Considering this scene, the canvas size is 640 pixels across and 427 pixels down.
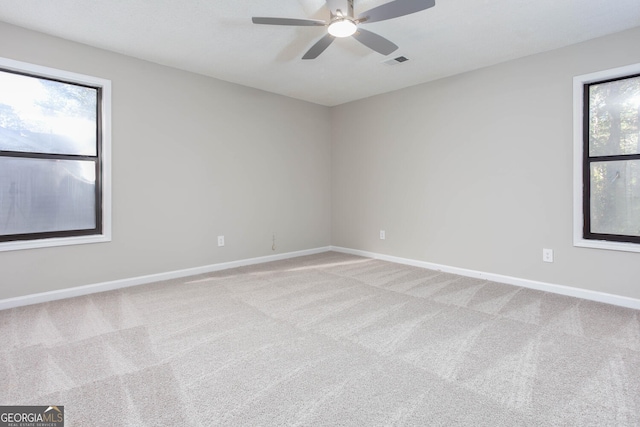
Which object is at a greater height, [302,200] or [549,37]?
[549,37]

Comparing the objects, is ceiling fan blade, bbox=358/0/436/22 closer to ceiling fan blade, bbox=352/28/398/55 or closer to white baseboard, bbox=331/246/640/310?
ceiling fan blade, bbox=352/28/398/55

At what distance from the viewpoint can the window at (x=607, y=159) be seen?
2.94m

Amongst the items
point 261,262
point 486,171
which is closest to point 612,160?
point 486,171

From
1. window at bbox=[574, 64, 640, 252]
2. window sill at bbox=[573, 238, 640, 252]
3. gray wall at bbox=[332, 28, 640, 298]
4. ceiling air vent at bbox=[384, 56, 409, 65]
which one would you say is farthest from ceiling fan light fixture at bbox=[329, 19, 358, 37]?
window sill at bbox=[573, 238, 640, 252]

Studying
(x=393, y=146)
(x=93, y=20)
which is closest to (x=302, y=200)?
(x=393, y=146)

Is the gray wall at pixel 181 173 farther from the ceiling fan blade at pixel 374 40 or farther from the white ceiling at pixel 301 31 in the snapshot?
the ceiling fan blade at pixel 374 40

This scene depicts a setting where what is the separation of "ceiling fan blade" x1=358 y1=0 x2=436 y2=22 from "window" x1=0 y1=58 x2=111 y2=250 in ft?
8.86

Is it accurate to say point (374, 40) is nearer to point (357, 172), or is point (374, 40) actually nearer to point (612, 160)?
point (612, 160)

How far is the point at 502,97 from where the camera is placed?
3.62m

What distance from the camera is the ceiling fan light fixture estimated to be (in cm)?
233

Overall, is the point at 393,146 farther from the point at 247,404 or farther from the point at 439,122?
the point at 247,404

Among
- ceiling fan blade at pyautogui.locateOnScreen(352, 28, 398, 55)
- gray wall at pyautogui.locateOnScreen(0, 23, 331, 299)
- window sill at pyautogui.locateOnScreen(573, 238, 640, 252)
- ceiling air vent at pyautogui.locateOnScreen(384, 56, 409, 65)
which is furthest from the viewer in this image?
ceiling air vent at pyautogui.locateOnScreen(384, 56, 409, 65)

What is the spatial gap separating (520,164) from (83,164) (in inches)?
178

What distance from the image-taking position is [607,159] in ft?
10.0
